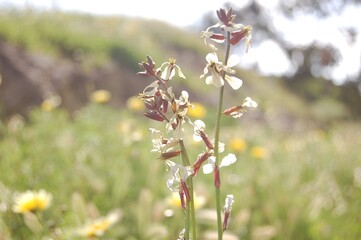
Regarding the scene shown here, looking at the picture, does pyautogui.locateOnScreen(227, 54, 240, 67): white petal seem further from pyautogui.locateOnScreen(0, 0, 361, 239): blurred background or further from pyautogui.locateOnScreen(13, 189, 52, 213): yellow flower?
pyautogui.locateOnScreen(13, 189, 52, 213): yellow flower

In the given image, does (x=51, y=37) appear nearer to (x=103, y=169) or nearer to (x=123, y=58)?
(x=123, y=58)

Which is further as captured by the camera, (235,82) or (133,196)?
(133,196)

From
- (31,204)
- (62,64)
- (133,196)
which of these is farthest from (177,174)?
(62,64)

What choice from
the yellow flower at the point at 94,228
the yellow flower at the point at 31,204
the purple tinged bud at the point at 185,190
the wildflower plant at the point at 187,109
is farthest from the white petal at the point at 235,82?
the yellow flower at the point at 31,204

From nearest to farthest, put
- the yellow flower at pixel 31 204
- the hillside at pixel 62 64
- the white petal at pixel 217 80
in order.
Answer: the white petal at pixel 217 80
the yellow flower at pixel 31 204
the hillside at pixel 62 64

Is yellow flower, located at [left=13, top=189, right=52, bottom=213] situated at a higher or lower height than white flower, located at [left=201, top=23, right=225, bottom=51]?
lower

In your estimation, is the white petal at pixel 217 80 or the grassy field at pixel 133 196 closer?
the white petal at pixel 217 80

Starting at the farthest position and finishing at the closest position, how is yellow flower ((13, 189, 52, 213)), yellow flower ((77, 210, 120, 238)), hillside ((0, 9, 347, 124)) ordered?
hillside ((0, 9, 347, 124)) → yellow flower ((13, 189, 52, 213)) → yellow flower ((77, 210, 120, 238))

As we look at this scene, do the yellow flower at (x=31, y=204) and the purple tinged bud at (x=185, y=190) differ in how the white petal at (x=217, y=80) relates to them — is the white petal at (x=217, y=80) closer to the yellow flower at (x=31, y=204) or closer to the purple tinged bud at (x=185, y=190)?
the purple tinged bud at (x=185, y=190)

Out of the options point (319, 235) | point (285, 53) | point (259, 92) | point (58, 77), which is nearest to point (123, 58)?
point (58, 77)

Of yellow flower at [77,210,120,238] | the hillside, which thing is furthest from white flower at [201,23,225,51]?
the hillside

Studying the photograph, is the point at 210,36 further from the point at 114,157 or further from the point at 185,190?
the point at 114,157
